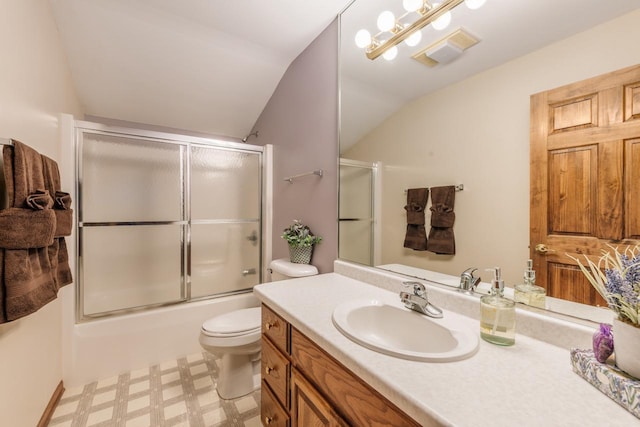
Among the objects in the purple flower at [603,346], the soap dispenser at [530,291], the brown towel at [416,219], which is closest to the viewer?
the purple flower at [603,346]

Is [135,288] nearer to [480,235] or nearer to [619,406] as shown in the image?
[480,235]

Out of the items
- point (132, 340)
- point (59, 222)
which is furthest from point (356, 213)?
point (132, 340)

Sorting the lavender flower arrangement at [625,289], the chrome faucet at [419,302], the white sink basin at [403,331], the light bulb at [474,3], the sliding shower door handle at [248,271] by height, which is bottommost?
the sliding shower door handle at [248,271]

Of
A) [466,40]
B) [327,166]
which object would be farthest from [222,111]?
[466,40]

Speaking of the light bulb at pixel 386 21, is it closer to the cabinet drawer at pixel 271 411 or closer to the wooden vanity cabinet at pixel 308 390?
the wooden vanity cabinet at pixel 308 390

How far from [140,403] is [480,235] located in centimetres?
203

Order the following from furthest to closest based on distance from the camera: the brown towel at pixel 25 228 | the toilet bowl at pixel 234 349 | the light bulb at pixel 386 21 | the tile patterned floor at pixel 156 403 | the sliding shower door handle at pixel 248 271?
1. the sliding shower door handle at pixel 248 271
2. the toilet bowl at pixel 234 349
3. the tile patterned floor at pixel 156 403
4. the light bulb at pixel 386 21
5. the brown towel at pixel 25 228

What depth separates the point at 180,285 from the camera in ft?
7.22

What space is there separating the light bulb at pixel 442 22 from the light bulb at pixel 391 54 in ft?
0.70

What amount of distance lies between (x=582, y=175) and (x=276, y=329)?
1112mm

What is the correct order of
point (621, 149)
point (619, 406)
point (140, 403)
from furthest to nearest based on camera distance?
point (140, 403), point (621, 149), point (619, 406)

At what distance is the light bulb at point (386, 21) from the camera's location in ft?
4.38

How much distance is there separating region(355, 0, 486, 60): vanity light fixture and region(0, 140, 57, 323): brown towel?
162 centimetres

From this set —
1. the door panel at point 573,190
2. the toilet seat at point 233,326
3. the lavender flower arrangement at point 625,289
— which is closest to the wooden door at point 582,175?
the door panel at point 573,190
